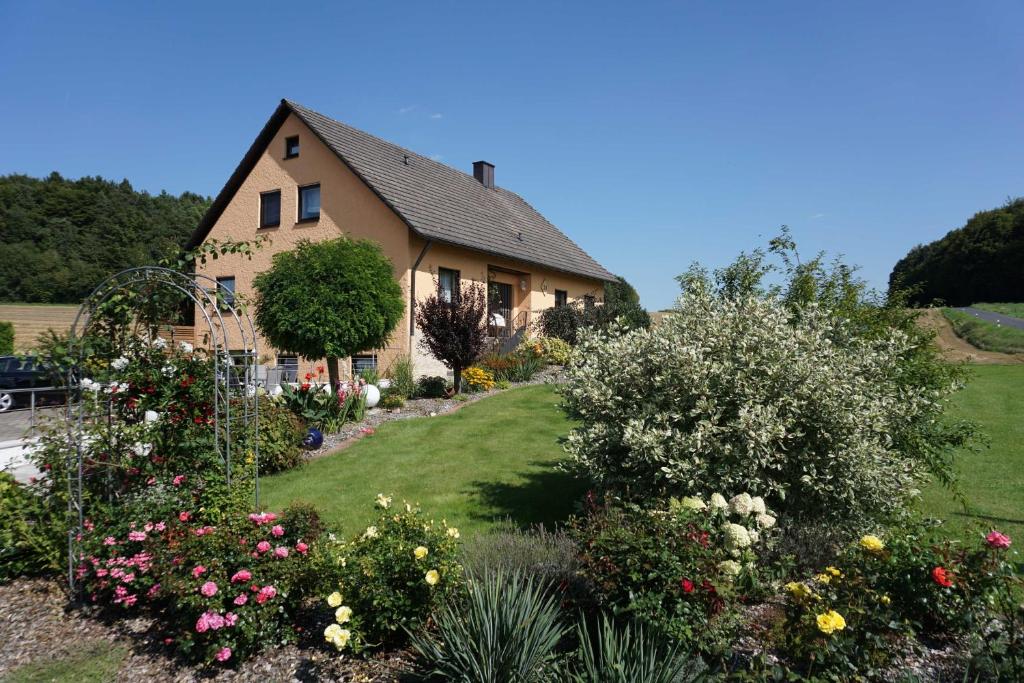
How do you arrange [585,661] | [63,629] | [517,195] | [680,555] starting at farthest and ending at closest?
1. [517,195]
2. [63,629]
3. [680,555]
4. [585,661]

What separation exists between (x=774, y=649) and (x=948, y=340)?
24146 mm

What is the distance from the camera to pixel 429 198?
17.4 meters

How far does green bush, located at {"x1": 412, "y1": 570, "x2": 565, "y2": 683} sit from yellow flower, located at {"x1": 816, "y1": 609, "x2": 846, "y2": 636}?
130 cm

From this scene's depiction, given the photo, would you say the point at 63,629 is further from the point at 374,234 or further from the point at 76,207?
the point at 76,207

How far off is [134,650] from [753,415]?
458cm

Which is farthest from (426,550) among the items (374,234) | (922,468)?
(374,234)

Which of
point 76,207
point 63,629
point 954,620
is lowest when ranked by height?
point 63,629

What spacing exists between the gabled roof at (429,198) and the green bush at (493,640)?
1224 cm

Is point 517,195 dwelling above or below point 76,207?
below

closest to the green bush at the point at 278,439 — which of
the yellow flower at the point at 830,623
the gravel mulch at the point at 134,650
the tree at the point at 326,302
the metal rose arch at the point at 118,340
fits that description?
the metal rose arch at the point at 118,340

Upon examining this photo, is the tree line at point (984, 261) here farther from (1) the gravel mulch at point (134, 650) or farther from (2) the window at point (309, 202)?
(1) the gravel mulch at point (134, 650)

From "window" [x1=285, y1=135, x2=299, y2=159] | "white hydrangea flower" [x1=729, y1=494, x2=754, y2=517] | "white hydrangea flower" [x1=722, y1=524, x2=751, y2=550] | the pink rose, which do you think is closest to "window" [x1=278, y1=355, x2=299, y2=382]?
"window" [x1=285, y1=135, x2=299, y2=159]

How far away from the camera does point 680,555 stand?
315cm

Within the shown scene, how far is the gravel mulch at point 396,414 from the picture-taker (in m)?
9.17
